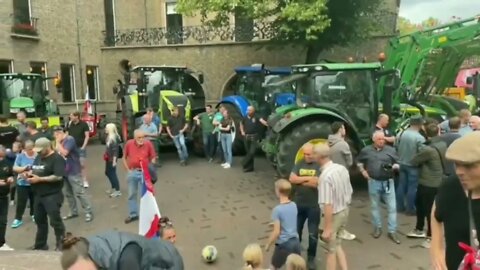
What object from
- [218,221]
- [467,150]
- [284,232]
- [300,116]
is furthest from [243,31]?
[467,150]

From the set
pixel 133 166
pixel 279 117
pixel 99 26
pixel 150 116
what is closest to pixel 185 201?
pixel 133 166

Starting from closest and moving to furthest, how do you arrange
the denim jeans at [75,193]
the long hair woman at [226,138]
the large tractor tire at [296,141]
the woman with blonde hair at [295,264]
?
1. the woman with blonde hair at [295,264]
2. the denim jeans at [75,193]
3. the large tractor tire at [296,141]
4. the long hair woman at [226,138]

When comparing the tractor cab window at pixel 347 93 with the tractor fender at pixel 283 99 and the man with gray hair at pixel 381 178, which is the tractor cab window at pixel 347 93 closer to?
the man with gray hair at pixel 381 178

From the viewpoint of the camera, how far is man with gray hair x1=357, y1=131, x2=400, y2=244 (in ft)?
20.5

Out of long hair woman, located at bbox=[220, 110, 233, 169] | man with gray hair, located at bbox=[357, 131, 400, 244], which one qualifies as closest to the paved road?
man with gray hair, located at bbox=[357, 131, 400, 244]

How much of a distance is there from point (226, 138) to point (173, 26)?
14222 mm

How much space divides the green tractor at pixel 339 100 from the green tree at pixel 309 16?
7340 millimetres

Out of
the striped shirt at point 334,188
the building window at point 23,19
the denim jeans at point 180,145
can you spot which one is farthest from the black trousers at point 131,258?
the building window at point 23,19

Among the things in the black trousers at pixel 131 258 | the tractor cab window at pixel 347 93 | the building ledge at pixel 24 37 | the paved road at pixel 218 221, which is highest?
the building ledge at pixel 24 37

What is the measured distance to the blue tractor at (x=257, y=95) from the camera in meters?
11.5

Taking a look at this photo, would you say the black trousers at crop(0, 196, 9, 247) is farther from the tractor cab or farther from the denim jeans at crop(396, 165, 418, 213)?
the tractor cab

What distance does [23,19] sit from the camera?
710 inches

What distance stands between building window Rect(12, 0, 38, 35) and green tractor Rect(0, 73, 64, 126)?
3539 mm

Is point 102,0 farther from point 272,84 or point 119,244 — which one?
point 119,244
